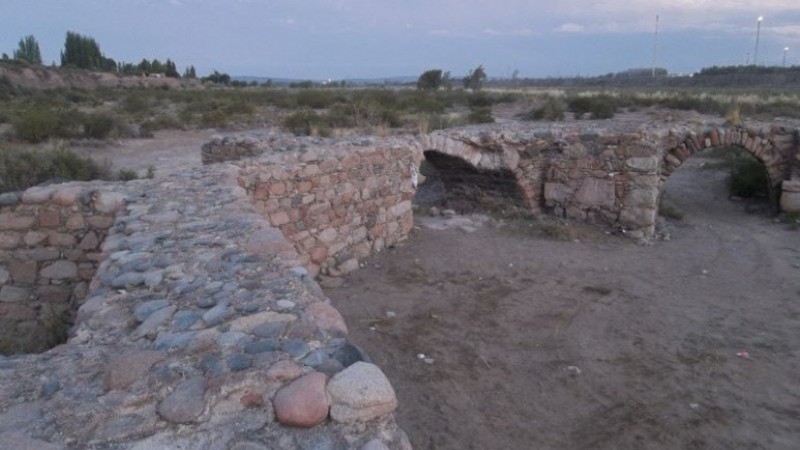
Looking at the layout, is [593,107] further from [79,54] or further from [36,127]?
[79,54]

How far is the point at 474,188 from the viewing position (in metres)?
10.8

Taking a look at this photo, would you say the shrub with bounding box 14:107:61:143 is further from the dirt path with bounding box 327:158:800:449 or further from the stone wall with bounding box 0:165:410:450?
the stone wall with bounding box 0:165:410:450

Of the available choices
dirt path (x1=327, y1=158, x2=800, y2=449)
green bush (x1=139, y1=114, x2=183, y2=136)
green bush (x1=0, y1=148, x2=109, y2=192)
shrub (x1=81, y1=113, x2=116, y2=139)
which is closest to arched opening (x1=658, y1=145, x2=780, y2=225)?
dirt path (x1=327, y1=158, x2=800, y2=449)

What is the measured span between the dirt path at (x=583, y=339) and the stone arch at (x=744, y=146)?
173 centimetres

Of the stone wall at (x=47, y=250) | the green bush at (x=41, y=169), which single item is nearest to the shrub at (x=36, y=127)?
the green bush at (x=41, y=169)

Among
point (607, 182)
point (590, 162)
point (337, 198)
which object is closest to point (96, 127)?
point (337, 198)

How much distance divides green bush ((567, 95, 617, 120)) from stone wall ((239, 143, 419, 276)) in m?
15.5

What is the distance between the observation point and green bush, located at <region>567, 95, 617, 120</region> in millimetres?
22141

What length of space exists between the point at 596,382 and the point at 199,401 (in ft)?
13.0

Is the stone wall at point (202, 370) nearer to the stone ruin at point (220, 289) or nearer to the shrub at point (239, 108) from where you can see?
the stone ruin at point (220, 289)

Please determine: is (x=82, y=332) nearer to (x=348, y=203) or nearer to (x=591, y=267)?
(x=348, y=203)

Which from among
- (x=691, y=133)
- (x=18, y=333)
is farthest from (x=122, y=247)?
(x=691, y=133)

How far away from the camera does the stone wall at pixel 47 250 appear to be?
4.64 meters

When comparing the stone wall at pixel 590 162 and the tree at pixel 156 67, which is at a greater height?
the tree at pixel 156 67
